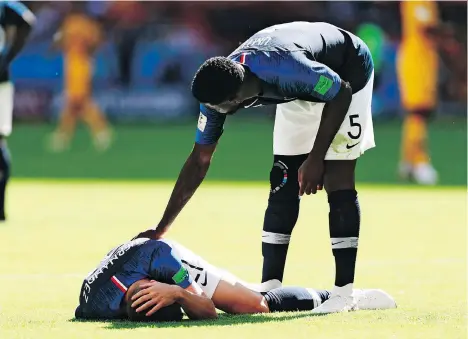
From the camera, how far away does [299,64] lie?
20.7ft

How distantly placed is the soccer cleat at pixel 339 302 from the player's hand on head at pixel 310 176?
630 mm

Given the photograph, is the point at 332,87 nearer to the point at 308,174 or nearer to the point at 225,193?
the point at 308,174

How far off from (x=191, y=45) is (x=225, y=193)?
46.2 ft

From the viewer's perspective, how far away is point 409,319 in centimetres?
633

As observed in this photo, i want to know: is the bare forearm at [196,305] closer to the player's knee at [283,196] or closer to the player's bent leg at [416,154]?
the player's knee at [283,196]

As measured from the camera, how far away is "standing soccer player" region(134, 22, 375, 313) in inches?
247

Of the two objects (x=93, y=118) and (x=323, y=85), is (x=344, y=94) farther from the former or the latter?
(x=93, y=118)

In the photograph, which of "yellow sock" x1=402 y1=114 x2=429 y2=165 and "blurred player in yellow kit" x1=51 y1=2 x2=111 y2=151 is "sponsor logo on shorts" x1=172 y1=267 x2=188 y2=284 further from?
"blurred player in yellow kit" x1=51 y1=2 x2=111 y2=151

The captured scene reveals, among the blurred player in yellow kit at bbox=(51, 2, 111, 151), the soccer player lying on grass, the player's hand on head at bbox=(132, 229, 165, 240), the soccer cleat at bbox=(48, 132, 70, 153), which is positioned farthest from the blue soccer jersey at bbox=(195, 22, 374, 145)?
the blurred player in yellow kit at bbox=(51, 2, 111, 151)

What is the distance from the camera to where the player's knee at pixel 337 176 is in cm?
683

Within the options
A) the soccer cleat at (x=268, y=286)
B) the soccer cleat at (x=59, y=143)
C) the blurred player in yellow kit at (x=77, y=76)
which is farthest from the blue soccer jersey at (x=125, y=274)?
the blurred player in yellow kit at (x=77, y=76)

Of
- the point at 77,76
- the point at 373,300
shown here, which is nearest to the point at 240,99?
the point at 373,300

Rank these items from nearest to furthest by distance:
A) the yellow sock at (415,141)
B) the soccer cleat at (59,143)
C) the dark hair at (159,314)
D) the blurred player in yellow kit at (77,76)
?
the dark hair at (159,314) → the yellow sock at (415,141) → the soccer cleat at (59,143) → the blurred player in yellow kit at (77,76)

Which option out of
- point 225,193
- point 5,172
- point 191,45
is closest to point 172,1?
point 191,45
